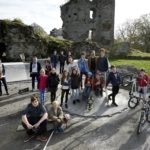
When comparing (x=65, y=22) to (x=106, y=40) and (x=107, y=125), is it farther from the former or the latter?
(x=107, y=125)

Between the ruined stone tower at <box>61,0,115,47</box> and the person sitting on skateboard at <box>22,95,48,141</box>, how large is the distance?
3935 centimetres

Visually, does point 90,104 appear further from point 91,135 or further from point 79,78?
point 91,135

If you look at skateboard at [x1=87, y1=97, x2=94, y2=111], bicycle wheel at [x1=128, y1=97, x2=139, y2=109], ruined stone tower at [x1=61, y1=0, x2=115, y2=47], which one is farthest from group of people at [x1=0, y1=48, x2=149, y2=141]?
ruined stone tower at [x1=61, y1=0, x2=115, y2=47]

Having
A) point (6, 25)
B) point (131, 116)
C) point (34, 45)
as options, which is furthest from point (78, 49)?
point (131, 116)

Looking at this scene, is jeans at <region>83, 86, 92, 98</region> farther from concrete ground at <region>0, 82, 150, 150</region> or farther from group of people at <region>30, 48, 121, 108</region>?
concrete ground at <region>0, 82, 150, 150</region>

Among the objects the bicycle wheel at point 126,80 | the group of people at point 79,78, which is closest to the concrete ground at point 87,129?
the group of people at point 79,78

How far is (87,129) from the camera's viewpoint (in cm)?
1268

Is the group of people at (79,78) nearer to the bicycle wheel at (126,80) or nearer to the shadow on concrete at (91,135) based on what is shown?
the shadow on concrete at (91,135)

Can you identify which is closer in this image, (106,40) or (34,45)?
(34,45)

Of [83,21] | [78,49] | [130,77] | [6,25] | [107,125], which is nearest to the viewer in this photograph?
[107,125]

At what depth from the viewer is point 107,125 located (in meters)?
13.3

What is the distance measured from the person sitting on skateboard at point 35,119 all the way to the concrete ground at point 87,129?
0.36 m

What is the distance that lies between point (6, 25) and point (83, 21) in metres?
22.8

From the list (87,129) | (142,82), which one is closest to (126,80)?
(142,82)
